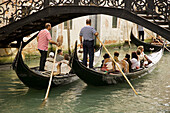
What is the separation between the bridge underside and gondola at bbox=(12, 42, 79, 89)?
899mm

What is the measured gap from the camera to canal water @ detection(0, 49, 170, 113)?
4289 millimetres

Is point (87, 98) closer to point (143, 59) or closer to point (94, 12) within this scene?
point (94, 12)

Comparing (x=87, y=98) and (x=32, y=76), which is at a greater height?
(x=32, y=76)

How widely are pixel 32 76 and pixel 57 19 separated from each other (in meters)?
1.63

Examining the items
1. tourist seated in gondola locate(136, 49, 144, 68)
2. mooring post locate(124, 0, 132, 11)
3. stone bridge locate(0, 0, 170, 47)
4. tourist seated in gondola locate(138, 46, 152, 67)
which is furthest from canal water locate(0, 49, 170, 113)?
mooring post locate(124, 0, 132, 11)

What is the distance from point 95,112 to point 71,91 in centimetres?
114

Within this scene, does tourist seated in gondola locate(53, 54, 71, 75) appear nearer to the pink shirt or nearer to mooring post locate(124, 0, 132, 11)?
the pink shirt

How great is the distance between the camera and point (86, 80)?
5.31 m

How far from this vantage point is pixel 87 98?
484cm

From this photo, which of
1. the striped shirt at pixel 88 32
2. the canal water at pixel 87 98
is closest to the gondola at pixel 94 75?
the canal water at pixel 87 98

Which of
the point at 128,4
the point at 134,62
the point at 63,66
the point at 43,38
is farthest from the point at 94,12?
the point at 134,62

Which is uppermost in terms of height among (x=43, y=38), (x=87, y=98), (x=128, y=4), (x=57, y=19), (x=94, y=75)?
(x=128, y=4)

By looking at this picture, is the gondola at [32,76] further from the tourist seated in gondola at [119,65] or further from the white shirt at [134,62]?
the white shirt at [134,62]

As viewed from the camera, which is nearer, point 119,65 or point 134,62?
point 119,65
